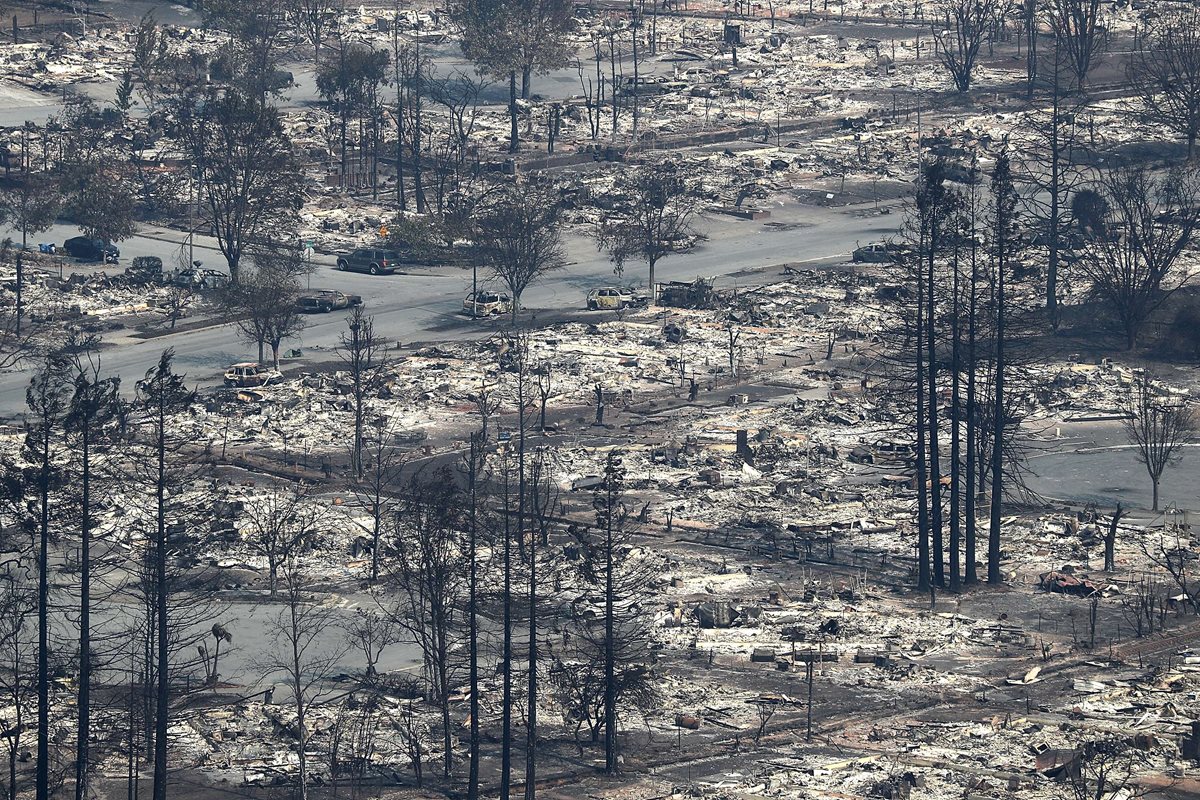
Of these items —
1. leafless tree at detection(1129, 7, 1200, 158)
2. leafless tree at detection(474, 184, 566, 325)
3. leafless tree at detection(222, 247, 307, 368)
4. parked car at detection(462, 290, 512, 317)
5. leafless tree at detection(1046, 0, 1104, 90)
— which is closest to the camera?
leafless tree at detection(222, 247, 307, 368)

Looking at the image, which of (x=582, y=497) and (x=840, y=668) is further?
(x=582, y=497)

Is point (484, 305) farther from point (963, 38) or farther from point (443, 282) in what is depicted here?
point (963, 38)

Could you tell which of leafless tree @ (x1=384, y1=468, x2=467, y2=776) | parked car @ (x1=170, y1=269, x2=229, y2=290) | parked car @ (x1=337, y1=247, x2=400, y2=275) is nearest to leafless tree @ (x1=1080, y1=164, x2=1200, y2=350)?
parked car @ (x1=337, y1=247, x2=400, y2=275)

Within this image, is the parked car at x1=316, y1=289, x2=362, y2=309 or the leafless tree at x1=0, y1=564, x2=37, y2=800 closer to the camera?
the leafless tree at x1=0, y1=564, x2=37, y2=800

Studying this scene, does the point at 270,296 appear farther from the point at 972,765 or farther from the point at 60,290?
the point at 972,765

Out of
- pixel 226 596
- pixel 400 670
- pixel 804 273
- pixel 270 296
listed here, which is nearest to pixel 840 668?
pixel 400 670

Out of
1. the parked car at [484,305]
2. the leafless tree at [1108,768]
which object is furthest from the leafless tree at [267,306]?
the leafless tree at [1108,768]

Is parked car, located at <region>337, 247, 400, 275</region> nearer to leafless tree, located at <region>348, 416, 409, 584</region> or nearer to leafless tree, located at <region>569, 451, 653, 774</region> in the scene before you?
leafless tree, located at <region>348, 416, 409, 584</region>
